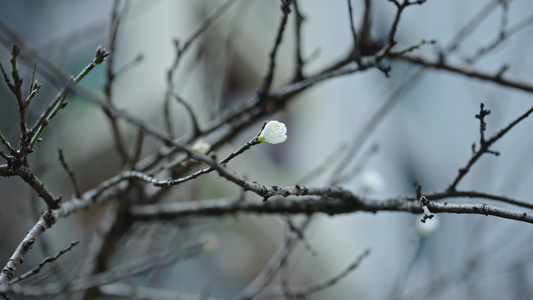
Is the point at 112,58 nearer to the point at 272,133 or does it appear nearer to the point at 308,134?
the point at 272,133

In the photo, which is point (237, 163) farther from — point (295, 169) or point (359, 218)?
point (359, 218)

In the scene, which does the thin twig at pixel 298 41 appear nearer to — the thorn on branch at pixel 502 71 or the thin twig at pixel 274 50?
the thin twig at pixel 274 50

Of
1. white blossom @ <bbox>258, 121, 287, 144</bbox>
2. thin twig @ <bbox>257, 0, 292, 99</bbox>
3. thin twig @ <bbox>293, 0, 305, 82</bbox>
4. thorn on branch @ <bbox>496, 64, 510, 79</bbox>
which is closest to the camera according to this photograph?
white blossom @ <bbox>258, 121, 287, 144</bbox>

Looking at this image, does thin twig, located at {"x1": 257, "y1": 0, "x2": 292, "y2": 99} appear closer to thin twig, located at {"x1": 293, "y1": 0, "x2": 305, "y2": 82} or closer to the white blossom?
thin twig, located at {"x1": 293, "y1": 0, "x2": 305, "y2": 82}

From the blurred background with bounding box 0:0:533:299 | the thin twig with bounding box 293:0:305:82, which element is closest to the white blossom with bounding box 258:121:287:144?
the thin twig with bounding box 293:0:305:82

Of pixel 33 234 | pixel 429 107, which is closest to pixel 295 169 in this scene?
pixel 429 107

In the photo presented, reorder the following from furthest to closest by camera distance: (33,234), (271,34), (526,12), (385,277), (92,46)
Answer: (271,34) < (385,277) < (92,46) < (526,12) < (33,234)

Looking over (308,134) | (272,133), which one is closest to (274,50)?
(272,133)

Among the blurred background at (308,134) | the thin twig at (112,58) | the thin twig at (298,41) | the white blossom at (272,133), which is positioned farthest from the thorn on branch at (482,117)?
the blurred background at (308,134)
